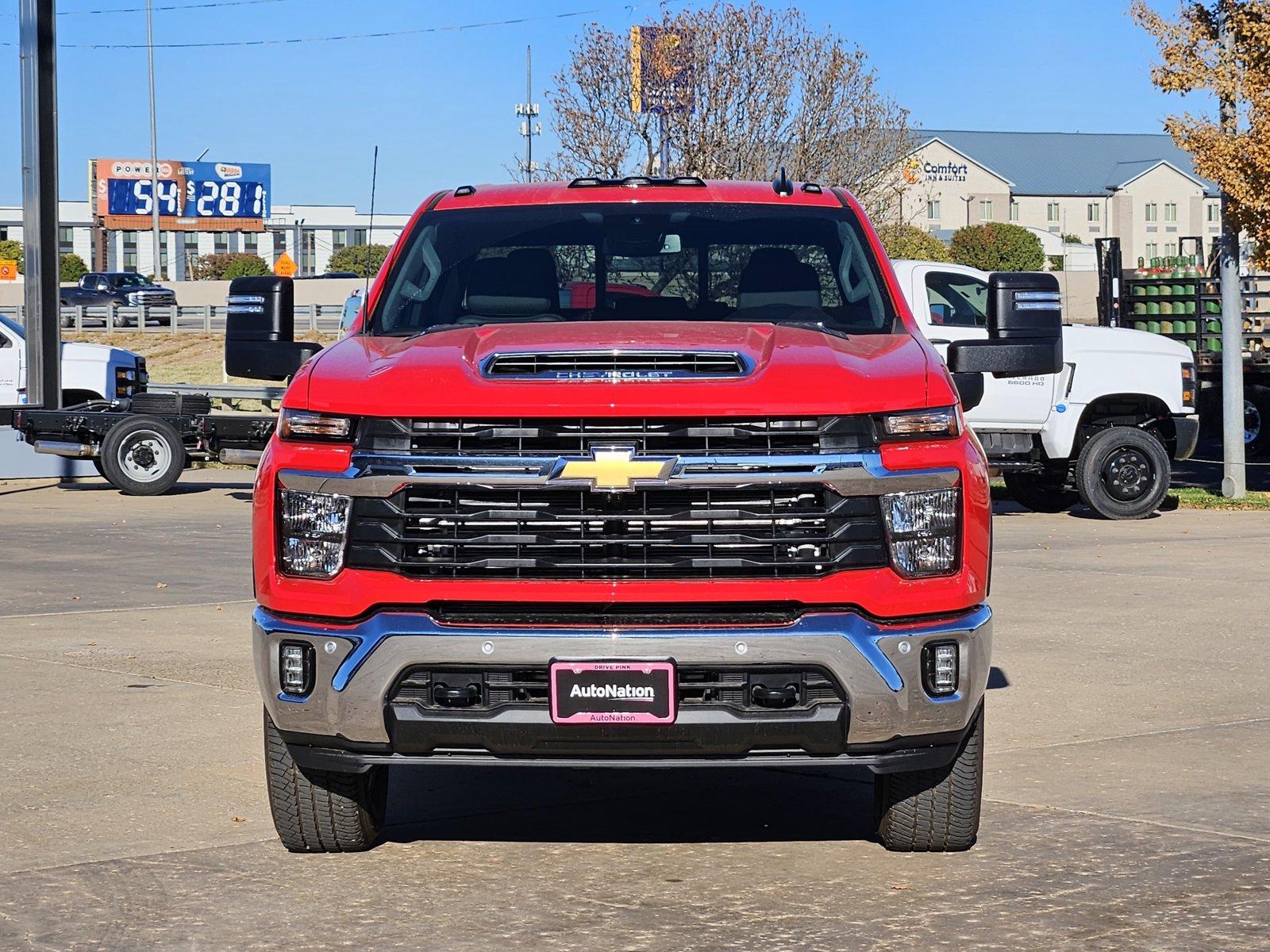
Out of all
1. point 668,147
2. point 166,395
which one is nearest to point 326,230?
point 668,147

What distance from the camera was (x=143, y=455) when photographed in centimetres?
1923

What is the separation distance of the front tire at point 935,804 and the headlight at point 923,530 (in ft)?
1.93

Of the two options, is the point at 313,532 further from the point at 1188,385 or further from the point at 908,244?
the point at 908,244

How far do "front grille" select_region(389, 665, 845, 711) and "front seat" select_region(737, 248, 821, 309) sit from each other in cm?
192

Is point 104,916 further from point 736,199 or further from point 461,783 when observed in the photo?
point 736,199

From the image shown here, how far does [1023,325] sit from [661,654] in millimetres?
2197

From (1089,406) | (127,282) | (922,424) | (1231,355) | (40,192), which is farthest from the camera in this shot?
(127,282)

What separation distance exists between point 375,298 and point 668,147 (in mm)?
27834

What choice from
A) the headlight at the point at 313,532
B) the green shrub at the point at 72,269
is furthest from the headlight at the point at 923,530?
the green shrub at the point at 72,269

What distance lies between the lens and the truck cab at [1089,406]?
51.6 ft

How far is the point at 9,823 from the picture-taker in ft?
20.1

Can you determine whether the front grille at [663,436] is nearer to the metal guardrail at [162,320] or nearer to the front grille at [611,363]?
the front grille at [611,363]

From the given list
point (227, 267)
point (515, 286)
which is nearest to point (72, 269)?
point (227, 267)

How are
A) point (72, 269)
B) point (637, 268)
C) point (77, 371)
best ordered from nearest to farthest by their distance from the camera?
point (637, 268) → point (77, 371) → point (72, 269)
